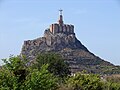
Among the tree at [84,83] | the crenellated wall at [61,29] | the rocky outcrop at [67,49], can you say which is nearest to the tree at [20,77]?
the tree at [84,83]

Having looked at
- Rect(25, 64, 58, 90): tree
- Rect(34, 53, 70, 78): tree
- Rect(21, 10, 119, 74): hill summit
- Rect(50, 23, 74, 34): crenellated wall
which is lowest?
Rect(25, 64, 58, 90): tree

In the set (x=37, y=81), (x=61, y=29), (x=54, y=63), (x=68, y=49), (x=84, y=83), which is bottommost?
(x=37, y=81)

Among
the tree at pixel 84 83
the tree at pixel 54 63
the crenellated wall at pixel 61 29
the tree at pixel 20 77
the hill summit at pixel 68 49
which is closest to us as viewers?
the tree at pixel 20 77

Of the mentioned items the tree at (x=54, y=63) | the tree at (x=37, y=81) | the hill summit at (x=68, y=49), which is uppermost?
the hill summit at (x=68, y=49)

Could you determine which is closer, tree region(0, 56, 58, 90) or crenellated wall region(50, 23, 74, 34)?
tree region(0, 56, 58, 90)

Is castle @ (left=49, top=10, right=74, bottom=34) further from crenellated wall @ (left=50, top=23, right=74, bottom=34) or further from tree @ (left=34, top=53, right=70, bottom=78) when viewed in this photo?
tree @ (left=34, top=53, right=70, bottom=78)

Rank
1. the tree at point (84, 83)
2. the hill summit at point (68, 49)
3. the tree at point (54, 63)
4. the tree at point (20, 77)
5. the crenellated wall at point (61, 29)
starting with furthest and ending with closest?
1. the crenellated wall at point (61, 29)
2. the hill summit at point (68, 49)
3. the tree at point (54, 63)
4. the tree at point (84, 83)
5. the tree at point (20, 77)

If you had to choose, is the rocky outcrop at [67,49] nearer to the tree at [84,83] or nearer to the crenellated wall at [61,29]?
the crenellated wall at [61,29]

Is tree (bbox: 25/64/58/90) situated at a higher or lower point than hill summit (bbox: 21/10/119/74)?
lower

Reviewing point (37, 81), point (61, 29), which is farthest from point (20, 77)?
point (61, 29)

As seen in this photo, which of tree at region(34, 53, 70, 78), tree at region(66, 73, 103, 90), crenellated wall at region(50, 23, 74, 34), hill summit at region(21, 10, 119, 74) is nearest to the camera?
tree at region(66, 73, 103, 90)

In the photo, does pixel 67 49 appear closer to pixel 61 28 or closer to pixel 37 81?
pixel 61 28

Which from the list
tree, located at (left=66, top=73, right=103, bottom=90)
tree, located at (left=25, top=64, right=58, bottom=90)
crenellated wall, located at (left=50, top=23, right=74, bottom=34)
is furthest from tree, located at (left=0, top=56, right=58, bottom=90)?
crenellated wall, located at (left=50, top=23, right=74, bottom=34)

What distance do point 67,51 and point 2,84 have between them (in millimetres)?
91719
